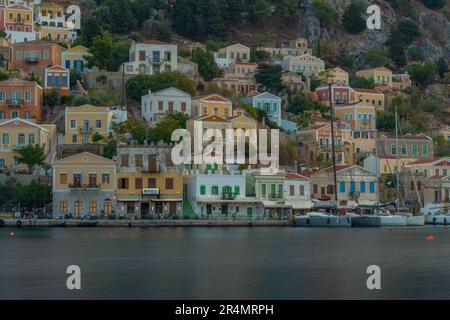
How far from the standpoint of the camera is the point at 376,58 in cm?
15988

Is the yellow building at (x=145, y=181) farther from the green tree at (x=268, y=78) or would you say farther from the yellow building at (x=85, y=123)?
the green tree at (x=268, y=78)

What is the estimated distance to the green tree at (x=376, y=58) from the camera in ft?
525

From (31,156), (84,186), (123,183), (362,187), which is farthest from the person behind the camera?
(362,187)

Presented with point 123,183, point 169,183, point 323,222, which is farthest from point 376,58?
point 123,183

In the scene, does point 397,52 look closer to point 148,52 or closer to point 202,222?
point 148,52

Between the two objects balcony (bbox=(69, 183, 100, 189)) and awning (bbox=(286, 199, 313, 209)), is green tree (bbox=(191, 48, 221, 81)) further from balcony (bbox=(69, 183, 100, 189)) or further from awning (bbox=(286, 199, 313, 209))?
balcony (bbox=(69, 183, 100, 189))

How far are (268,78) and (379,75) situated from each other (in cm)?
2467

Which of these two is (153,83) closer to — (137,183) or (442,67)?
(137,183)

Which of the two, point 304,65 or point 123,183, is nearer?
point 123,183

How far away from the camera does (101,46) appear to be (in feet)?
396

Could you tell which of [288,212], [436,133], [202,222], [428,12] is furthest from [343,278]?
[428,12]

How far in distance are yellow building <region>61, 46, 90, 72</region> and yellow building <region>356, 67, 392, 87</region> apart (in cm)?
4333

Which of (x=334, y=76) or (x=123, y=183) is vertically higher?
(x=334, y=76)

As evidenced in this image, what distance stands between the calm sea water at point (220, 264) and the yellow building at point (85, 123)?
1886 centimetres
